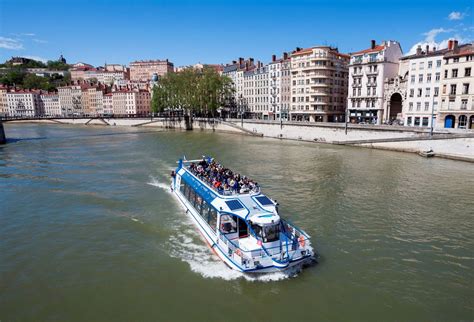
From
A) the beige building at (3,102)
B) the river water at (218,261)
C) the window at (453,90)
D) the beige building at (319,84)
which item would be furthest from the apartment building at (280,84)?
the beige building at (3,102)

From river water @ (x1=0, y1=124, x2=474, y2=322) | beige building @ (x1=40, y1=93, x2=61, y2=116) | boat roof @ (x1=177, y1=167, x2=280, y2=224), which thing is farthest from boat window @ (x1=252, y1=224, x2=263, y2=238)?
beige building @ (x1=40, y1=93, x2=61, y2=116)

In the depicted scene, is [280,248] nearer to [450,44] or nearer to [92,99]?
[450,44]

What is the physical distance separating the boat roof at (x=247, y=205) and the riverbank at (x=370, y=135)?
1327 inches

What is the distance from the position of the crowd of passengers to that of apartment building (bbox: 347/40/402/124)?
167 feet

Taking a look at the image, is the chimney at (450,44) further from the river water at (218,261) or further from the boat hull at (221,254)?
the boat hull at (221,254)

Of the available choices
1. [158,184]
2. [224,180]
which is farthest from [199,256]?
[158,184]

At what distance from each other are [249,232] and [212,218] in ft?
7.70

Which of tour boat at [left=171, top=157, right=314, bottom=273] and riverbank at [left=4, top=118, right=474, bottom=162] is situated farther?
riverbank at [left=4, top=118, right=474, bottom=162]

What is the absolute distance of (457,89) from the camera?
4762 cm

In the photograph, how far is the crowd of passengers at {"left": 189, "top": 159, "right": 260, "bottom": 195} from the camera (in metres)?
16.4

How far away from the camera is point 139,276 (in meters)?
13.7

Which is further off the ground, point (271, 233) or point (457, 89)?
point (457, 89)

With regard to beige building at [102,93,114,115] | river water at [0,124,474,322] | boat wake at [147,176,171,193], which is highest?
beige building at [102,93,114,115]

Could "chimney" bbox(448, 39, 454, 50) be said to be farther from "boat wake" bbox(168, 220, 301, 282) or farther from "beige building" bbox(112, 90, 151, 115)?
"beige building" bbox(112, 90, 151, 115)
